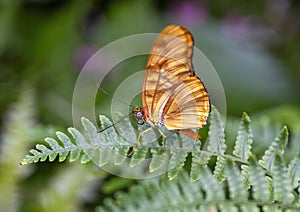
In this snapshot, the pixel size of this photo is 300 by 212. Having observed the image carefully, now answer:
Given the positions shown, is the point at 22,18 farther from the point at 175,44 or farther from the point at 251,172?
the point at 251,172

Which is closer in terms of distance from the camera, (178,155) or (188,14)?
(178,155)

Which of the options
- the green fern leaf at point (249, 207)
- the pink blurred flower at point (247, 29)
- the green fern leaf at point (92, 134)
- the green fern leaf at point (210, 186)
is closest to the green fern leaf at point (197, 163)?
the green fern leaf at point (210, 186)

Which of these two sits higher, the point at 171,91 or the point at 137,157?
the point at 171,91

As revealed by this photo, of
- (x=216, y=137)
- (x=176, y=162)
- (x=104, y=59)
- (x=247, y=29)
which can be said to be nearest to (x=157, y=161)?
(x=176, y=162)

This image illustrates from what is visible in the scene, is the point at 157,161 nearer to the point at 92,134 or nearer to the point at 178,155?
the point at 178,155

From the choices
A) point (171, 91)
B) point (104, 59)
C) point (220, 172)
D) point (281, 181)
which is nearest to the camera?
point (281, 181)

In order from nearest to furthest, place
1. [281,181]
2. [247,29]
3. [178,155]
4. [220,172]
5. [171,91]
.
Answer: [281,181], [220,172], [178,155], [171,91], [247,29]

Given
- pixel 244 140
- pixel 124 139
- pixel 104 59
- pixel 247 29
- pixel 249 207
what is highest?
pixel 104 59
